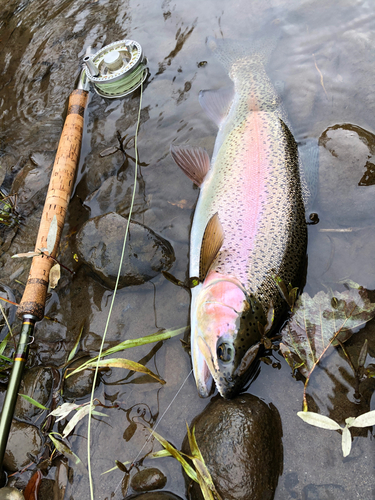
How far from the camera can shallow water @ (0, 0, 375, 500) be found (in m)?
2.43

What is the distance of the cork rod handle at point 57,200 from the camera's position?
2695 mm

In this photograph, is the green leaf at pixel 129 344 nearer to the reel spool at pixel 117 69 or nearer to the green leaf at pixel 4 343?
the green leaf at pixel 4 343

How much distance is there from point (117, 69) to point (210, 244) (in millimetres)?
2521

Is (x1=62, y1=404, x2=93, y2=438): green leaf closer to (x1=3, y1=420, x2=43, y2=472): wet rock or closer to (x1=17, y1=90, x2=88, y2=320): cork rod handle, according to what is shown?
(x1=3, y1=420, x2=43, y2=472): wet rock

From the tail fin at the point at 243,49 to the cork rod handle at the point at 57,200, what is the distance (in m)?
1.80

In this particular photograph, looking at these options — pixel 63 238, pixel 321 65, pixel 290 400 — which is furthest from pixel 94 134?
pixel 290 400

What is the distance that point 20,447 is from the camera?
8.05 ft

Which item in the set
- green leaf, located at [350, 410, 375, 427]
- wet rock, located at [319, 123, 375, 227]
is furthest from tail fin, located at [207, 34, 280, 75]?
green leaf, located at [350, 410, 375, 427]

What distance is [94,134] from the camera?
400 centimetres

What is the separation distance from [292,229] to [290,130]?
4.26ft

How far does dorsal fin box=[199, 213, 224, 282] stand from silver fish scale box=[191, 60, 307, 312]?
3.7 inches

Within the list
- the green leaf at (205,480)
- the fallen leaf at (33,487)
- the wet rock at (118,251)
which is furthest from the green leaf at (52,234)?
the green leaf at (205,480)

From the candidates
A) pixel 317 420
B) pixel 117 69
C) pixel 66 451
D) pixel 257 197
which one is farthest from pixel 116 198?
pixel 317 420

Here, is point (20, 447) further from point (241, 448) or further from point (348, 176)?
point (348, 176)
